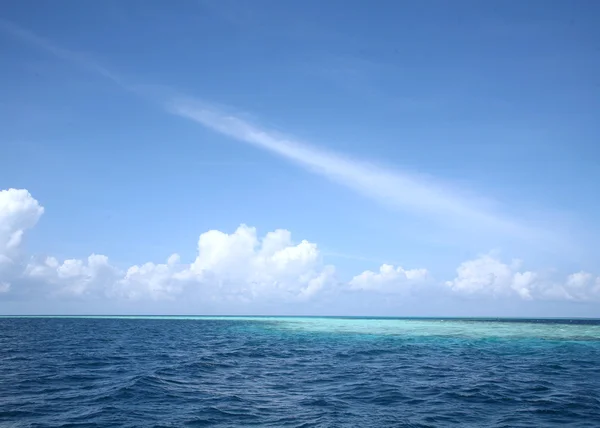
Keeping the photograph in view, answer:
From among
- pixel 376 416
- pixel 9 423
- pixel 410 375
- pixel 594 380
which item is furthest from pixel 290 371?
pixel 594 380

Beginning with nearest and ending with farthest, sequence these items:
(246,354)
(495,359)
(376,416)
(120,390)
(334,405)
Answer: (376,416) → (334,405) → (120,390) → (495,359) → (246,354)

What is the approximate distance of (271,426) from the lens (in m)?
19.1

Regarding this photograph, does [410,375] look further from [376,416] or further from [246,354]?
[246,354]

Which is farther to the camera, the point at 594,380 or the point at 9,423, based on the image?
the point at 594,380

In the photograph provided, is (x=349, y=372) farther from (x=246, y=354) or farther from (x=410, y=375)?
(x=246, y=354)

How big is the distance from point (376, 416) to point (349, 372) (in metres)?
13.6

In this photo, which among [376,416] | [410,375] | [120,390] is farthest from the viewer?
[410,375]

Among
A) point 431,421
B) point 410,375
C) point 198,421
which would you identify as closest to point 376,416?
point 431,421

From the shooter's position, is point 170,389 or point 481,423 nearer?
point 481,423

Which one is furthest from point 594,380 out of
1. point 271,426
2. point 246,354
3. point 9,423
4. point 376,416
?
point 9,423

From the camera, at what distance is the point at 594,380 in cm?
3055

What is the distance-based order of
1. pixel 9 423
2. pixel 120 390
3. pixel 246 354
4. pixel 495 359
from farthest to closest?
pixel 246 354, pixel 495 359, pixel 120 390, pixel 9 423

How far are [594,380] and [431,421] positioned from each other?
1901 centimetres

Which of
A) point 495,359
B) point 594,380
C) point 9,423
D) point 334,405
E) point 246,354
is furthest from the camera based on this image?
point 246,354
